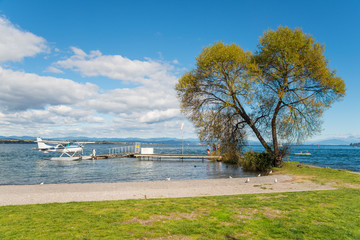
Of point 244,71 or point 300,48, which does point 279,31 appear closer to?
point 300,48

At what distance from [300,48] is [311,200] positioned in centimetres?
1506

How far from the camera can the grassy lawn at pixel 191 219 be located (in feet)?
19.9

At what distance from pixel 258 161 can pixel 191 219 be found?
743 inches

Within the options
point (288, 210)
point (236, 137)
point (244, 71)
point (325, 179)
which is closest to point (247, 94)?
point (244, 71)

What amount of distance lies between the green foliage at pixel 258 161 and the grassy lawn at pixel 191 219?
13456 millimetres

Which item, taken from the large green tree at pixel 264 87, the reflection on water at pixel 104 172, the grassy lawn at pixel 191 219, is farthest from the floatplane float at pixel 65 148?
the grassy lawn at pixel 191 219

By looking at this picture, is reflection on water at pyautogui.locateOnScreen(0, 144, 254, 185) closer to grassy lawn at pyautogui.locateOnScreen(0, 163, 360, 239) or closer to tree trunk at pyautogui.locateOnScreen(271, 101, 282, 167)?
tree trunk at pyautogui.locateOnScreen(271, 101, 282, 167)

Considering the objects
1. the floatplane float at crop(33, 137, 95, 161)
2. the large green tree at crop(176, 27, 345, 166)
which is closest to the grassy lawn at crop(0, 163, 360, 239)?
the large green tree at crop(176, 27, 345, 166)

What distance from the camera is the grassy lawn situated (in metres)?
6.08

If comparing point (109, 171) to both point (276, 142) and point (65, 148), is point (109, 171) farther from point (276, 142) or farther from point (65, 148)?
point (65, 148)

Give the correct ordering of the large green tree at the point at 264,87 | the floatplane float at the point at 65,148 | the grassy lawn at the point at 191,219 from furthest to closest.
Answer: the floatplane float at the point at 65,148
the large green tree at the point at 264,87
the grassy lawn at the point at 191,219

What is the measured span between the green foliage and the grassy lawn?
13.5 metres

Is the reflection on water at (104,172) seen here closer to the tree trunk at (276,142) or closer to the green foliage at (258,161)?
the green foliage at (258,161)

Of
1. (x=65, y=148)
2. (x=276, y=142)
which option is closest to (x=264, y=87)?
(x=276, y=142)
